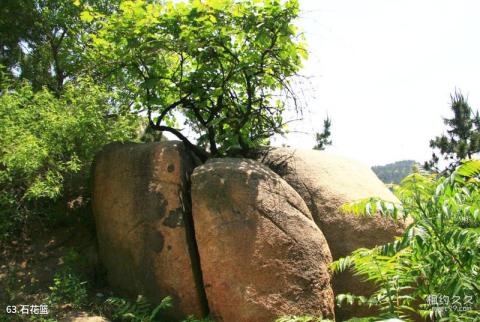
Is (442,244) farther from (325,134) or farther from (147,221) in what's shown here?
(325,134)

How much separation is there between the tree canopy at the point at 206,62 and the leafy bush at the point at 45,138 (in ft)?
2.24

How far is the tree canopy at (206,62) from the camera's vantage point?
6.23m

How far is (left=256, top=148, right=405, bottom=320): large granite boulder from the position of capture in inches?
240

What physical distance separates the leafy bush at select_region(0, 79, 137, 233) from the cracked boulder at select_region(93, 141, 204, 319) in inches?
16.0

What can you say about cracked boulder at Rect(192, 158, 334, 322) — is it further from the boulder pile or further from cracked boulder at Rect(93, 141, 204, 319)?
cracked boulder at Rect(93, 141, 204, 319)

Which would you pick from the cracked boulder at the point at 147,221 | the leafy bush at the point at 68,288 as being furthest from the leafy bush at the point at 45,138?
the leafy bush at the point at 68,288

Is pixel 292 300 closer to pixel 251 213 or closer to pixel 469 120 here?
pixel 251 213

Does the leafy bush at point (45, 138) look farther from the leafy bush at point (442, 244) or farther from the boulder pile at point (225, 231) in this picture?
the leafy bush at point (442, 244)

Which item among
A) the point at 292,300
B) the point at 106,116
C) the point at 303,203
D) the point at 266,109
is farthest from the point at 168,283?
the point at 266,109

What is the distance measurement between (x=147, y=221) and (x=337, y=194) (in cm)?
279

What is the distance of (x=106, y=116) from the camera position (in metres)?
6.90

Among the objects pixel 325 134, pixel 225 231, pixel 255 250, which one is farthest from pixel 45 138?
pixel 325 134

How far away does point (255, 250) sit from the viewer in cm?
530

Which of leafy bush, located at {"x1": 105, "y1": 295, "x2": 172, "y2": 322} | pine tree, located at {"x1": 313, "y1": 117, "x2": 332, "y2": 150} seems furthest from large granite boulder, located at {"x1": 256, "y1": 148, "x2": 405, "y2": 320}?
pine tree, located at {"x1": 313, "y1": 117, "x2": 332, "y2": 150}
